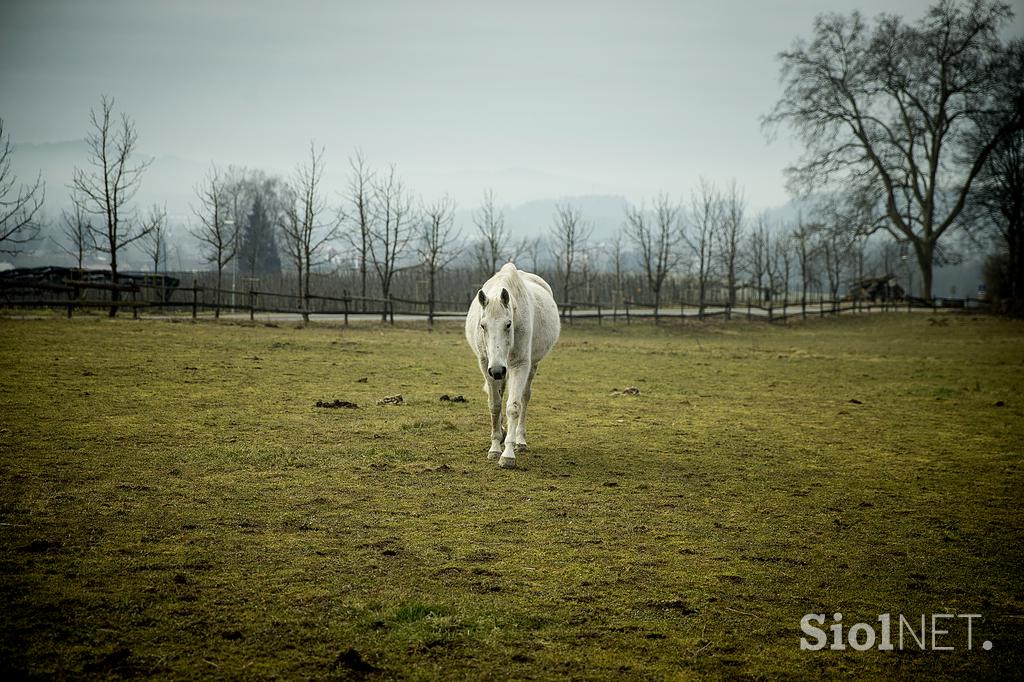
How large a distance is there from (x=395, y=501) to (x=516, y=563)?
71.1 inches

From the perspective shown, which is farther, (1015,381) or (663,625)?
(1015,381)

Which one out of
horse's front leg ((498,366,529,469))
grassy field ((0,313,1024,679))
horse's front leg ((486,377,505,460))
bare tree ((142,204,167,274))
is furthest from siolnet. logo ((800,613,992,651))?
bare tree ((142,204,167,274))

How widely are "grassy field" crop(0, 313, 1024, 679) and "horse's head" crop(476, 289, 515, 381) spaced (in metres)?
1.31

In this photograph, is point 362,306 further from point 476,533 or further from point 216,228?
point 476,533

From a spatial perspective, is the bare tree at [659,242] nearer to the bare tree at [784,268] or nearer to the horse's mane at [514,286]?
the bare tree at [784,268]

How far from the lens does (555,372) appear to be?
1745 centimetres

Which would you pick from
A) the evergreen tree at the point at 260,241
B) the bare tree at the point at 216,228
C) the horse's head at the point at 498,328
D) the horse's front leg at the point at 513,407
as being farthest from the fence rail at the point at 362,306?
the evergreen tree at the point at 260,241

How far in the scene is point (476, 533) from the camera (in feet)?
17.9

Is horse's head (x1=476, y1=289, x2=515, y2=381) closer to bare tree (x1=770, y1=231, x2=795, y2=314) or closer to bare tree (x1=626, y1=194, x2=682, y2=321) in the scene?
bare tree (x1=626, y1=194, x2=682, y2=321)

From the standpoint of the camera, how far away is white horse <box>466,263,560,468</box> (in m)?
7.76

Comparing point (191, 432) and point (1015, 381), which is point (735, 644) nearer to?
point (191, 432)

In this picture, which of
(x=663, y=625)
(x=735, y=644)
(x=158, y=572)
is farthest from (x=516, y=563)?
(x=158, y=572)

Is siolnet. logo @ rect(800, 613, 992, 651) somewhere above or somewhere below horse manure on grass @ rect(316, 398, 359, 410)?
below

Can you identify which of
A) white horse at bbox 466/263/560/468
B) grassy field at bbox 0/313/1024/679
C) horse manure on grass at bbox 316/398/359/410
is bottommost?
grassy field at bbox 0/313/1024/679
